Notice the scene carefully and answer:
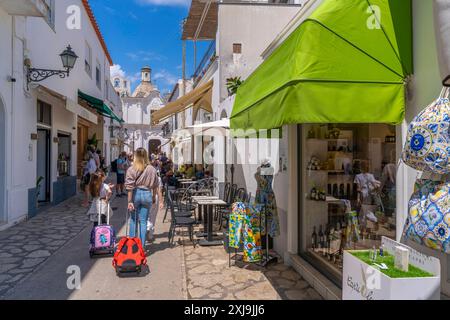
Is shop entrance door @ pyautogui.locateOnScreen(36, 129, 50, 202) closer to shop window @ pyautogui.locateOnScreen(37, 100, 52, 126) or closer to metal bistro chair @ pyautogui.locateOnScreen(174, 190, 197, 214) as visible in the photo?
shop window @ pyautogui.locateOnScreen(37, 100, 52, 126)

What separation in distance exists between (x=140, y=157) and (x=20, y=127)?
4.35 metres

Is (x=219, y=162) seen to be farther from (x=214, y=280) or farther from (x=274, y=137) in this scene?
(x=214, y=280)

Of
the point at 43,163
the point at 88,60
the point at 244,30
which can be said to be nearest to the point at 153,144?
the point at 88,60

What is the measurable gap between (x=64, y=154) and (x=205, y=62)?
6.51 m

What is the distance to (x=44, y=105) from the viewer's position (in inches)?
425

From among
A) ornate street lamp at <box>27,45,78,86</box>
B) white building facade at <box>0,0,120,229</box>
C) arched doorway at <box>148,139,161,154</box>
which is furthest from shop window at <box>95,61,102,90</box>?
arched doorway at <box>148,139,161,154</box>

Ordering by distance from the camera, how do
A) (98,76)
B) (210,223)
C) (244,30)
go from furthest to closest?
1. (98,76)
2. (244,30)
3. (210,223)

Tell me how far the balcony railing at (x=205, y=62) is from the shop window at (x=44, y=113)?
560cm

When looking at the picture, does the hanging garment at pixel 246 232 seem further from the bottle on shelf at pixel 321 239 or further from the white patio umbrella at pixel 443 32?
the white patio umbrella at pixel 443 32

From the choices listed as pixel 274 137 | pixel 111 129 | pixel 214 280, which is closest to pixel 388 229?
pixel 214 280

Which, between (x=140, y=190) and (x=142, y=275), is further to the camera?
(x=140, y=190)

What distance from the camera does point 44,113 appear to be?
1079 cm

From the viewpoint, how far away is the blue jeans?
5953 millimetres

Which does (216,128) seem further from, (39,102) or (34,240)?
(39,102)
